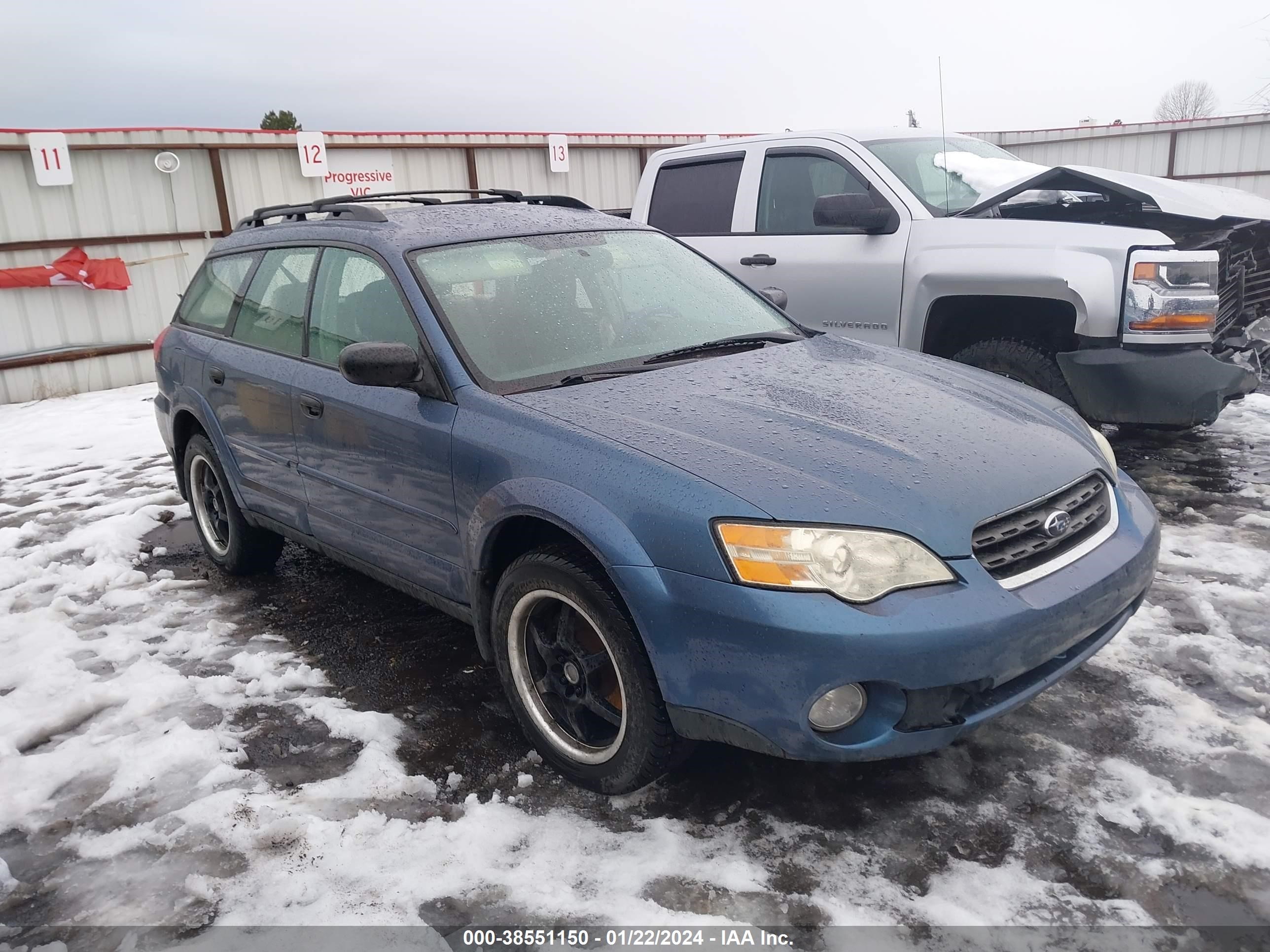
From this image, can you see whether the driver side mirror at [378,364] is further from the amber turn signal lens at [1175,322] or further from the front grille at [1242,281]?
the front grille at [1242,281]

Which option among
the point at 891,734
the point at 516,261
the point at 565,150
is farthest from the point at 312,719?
the point at 565,150

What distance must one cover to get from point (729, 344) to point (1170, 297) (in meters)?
2.52

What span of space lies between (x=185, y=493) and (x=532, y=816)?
328 cm

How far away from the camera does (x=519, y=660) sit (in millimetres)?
3053

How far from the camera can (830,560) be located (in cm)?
241

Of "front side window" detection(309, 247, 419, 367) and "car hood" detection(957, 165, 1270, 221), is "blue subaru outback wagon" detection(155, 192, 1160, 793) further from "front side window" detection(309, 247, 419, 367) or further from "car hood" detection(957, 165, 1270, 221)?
"car hood" detection(957, 165, 1270, 221)

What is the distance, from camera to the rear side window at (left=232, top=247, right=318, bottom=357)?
4.07 metres

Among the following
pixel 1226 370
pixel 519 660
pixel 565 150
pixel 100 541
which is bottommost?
pixel 100 541

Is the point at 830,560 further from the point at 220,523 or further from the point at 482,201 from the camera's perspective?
the point at 220,523

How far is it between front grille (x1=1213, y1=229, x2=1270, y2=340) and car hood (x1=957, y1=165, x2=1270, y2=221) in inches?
7.0

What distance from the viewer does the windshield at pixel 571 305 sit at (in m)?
3.31

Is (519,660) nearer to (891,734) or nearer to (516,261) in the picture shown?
(891,734)

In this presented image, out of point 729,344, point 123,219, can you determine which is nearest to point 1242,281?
point 729,344

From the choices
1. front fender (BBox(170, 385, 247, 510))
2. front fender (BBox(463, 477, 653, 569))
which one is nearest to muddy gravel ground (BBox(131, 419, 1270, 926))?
front fender (BBox(170, 385, 247, 510))
